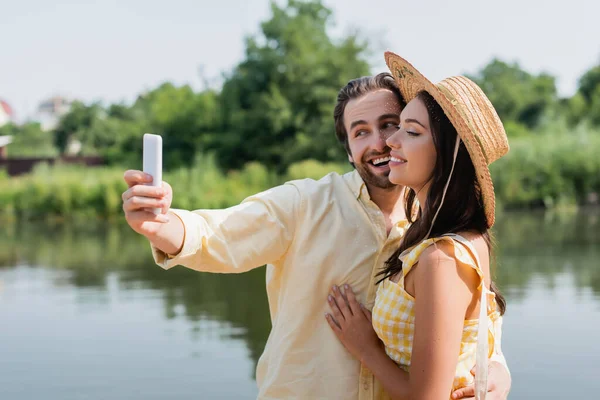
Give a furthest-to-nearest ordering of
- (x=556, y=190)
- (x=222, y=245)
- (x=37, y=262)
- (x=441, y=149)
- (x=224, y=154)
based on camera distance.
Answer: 1. (x=224, y=154)
2. (x=556, y=190)
3. (x=37, y=262)
4. (x=222, y=245)
5. (x=441, y=149)

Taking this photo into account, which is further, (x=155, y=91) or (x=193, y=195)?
(x=155, y=91)

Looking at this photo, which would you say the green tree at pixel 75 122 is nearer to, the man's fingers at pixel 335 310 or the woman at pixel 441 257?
the man's fingers at pixel 335 310

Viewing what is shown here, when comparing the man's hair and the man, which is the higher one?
the man's hair

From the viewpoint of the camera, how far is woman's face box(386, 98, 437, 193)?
181cm

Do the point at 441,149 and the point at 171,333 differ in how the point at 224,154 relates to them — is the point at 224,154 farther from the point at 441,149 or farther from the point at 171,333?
the point at 441,149

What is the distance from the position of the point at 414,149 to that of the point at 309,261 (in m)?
0.49

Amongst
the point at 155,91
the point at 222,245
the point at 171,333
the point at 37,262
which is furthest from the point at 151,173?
the point at 155,91

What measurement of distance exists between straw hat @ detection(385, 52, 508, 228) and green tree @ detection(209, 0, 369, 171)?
2192 centimetres

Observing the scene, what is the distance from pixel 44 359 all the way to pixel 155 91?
40893 millimetres

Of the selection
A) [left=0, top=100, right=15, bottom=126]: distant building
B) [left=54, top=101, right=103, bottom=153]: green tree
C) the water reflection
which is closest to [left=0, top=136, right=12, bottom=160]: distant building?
[left=54, top=101, right=103, bottom=153]: green tree

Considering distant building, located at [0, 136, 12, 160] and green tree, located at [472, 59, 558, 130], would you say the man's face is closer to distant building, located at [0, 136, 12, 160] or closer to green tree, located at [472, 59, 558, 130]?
green tree, located at [472, 59, 558, 130]

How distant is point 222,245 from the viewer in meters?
1.99

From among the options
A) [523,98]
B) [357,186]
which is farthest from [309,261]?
[523,98]

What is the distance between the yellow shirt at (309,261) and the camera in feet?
6.73
